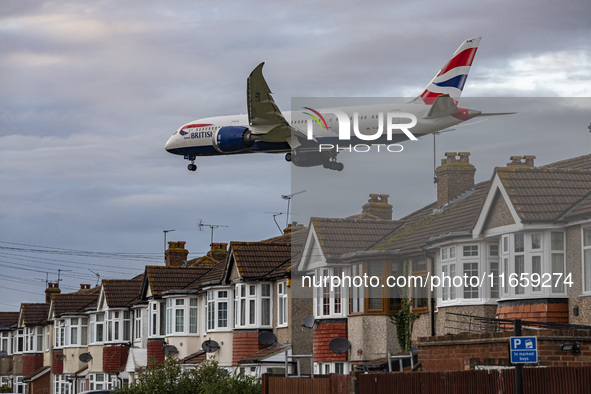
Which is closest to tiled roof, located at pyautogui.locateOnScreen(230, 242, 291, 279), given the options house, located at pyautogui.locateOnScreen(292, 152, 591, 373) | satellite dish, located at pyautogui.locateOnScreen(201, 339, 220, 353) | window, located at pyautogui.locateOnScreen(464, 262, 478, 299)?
satellite dish, located at pyautogui.locateOnScreen(201, 339, 220, 353)

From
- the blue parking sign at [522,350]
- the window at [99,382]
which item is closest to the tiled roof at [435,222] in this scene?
the blue parking sign at [522,350]

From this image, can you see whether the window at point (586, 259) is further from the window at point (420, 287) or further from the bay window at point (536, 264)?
the window at point (420, 287)

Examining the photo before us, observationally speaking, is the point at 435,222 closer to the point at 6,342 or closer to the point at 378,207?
the point at 378,207

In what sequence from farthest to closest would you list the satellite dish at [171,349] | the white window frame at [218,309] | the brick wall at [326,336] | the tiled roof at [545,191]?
the satellite dish at [171,349] < the white window frame at [218,309] < the brick wall at [326,336] < the tiled roof at [545,191]

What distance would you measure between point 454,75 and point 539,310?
365 inches

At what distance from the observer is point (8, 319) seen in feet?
309

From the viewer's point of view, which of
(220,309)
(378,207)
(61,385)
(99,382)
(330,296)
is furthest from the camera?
(61,385)

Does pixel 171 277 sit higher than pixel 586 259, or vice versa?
pixel 171 277

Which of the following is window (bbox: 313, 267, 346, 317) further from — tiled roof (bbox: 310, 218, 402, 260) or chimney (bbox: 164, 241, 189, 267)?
chimney (bbox: 164, 241, 189, 267)

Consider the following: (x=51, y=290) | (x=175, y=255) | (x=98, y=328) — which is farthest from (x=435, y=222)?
(x=51, y=290)

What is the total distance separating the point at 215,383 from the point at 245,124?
44.1 ft

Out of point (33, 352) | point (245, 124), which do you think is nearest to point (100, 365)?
point (33, 352)

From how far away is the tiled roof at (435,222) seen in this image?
30.9 metres

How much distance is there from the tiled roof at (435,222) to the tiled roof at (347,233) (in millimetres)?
409
